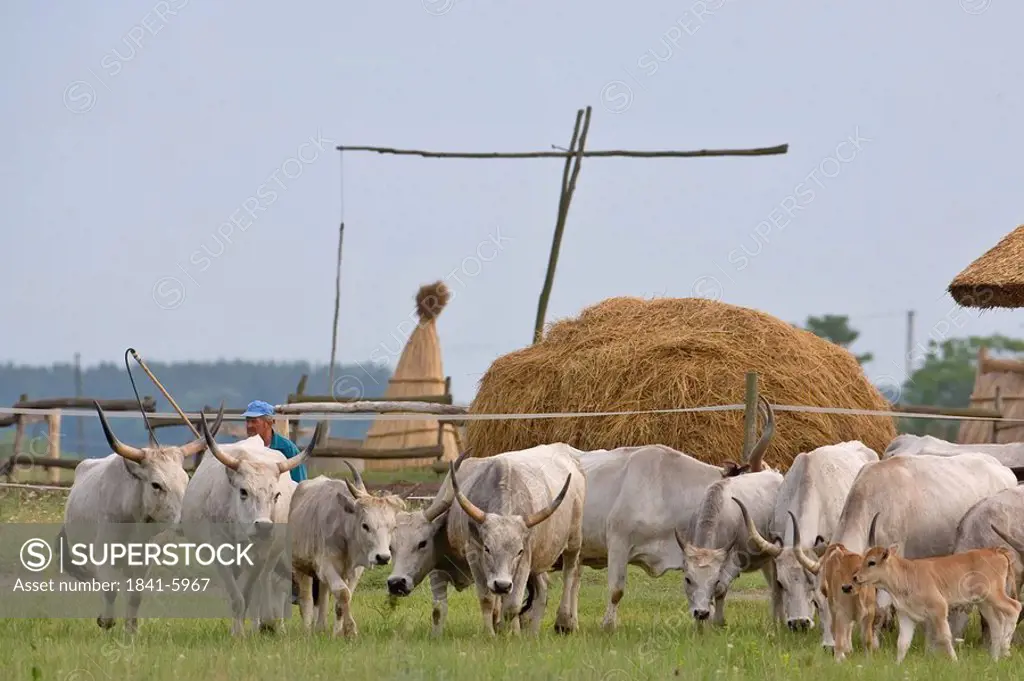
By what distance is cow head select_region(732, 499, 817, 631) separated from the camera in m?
10.6

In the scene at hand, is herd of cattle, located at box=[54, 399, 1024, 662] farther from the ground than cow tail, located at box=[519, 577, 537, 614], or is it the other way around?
herd of cattle, located at box=[54, 399, 1024, 662]

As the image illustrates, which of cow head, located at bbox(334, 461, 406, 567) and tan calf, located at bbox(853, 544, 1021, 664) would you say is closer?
tan calf, located at bbox(853, 544, 1021, 664)

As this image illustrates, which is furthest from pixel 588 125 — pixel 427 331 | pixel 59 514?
pixel 59 514

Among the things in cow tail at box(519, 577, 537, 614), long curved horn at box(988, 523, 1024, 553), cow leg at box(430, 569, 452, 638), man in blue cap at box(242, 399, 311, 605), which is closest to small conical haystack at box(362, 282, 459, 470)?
man in blue cap at box(242, 399, 311, 605)

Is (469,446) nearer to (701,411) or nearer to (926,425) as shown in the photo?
(701,411)

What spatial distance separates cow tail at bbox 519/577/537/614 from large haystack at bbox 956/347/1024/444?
12592 mm

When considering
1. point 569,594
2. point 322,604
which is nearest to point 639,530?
point 569,594

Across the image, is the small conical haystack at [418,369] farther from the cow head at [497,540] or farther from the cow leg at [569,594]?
the cow head at [497,540]

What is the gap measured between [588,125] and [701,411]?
9.88 meters

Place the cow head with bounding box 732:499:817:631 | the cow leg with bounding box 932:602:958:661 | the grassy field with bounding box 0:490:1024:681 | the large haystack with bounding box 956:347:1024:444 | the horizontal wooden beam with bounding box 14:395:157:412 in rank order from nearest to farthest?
the grassy field with bounding box 0:490:1024:681 → the cow leg with bounding box 932:602:958:661 → the cow head with bounding box 732:499:817:631 → the horizontal wooden beam with bounding box 14:395:157:412 → the large haystack with bounding box 956:347:1024:444

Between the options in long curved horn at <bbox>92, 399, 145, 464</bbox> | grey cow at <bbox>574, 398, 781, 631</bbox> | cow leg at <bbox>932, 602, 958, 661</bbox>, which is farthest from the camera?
grey cow at <bbox>574, 398, 781, 631</bbox>

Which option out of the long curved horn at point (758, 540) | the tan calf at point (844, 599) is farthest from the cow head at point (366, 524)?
the tan calf at point (844, 599)

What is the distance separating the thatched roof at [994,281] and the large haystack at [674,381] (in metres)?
1.39

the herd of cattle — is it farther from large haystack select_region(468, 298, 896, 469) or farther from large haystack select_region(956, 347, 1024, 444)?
large haystack select_region(956, 347, 1024, 444)
